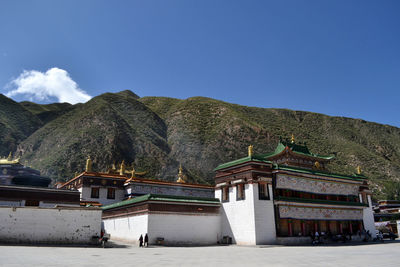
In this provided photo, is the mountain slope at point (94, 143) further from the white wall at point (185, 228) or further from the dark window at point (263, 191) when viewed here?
the dark window at point (263, 191)

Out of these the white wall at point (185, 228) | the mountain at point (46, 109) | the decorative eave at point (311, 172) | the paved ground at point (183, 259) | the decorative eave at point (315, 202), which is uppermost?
the mountain at point (46, 109)

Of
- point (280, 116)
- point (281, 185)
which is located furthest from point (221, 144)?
point (281, 185)

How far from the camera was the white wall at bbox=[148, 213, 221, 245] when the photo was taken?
1048 inches

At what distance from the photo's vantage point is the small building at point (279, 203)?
93.1 feet

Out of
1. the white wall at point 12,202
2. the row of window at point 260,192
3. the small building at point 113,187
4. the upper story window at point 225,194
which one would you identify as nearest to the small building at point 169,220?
the upper story window at point 225,194

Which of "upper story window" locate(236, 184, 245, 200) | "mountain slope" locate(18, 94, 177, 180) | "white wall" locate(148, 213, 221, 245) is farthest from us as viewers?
Answer: "mountain slope" locate(18, 94, 177, 180)

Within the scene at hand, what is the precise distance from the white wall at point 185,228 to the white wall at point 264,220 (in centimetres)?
461

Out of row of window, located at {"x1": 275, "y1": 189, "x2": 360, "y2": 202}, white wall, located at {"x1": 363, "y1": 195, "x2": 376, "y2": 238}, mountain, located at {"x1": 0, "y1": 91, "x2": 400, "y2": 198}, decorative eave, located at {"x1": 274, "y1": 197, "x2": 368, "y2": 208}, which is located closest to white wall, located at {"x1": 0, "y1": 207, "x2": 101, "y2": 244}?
decorative eave, located at {"x1": 274, "y1": 197, "x2": 368, "y2": 208}

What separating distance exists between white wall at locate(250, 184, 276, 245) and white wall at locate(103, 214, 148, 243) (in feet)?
31.5

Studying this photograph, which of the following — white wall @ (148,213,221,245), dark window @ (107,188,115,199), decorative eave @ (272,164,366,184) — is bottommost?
white wall @ (148,213,221,245)

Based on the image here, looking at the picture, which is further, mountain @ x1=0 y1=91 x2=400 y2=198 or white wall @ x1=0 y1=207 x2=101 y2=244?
mountain @ x1=0 y1=91 x2=400 y2=198

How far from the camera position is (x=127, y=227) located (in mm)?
29766

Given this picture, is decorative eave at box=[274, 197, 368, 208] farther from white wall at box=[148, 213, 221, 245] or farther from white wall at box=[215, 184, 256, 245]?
white wall at box=[148, 213, 221, 245]

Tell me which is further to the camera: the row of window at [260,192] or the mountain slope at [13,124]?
the mountain slope at [13,124]
